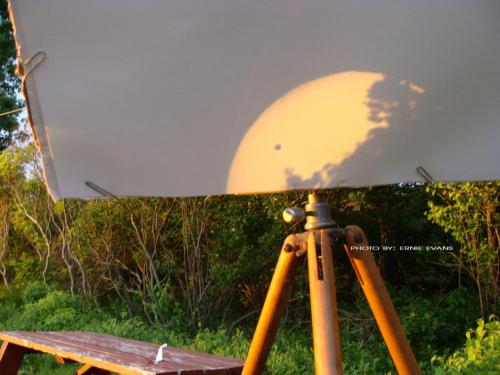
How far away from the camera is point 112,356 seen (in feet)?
7.82

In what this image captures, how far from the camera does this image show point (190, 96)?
157 cm

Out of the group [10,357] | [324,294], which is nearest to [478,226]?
[10,357]

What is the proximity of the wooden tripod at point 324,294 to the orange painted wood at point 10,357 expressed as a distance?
83.4 inches

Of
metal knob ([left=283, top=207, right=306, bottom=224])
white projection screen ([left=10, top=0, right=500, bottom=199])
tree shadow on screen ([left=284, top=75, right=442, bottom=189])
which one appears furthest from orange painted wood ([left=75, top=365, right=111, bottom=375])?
tree shadow on screen ([left=284, top=75, right=442, bottom=189])

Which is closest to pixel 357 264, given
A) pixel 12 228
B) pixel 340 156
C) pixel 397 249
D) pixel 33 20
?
pixel 340 156

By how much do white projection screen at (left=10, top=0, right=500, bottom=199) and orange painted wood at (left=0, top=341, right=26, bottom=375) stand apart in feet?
6.39

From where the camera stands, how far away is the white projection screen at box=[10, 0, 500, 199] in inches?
53.7

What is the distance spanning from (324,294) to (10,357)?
2456 mm

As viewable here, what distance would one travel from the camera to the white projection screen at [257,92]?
1365 mm

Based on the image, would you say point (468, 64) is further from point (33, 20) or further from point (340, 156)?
point (33, 20)

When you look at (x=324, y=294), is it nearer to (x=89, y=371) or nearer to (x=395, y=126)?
(x=395, y=126)

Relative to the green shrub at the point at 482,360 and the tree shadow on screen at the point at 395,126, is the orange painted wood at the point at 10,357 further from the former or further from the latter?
the tree shadow on screen at the point at 395,126

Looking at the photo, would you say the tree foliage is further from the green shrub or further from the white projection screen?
the white projection screen

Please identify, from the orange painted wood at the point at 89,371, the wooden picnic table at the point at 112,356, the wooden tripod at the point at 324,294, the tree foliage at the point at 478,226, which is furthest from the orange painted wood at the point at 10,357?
the tree foliage at the point at 478,226
